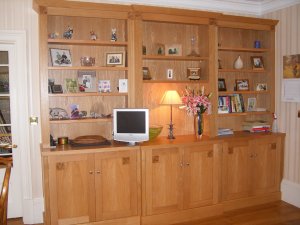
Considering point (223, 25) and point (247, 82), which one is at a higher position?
point (223, 25)

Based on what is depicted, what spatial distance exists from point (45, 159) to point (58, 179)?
25cm

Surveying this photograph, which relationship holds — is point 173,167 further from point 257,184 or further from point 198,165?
point 257,184

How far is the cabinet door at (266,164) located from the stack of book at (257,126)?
25cm

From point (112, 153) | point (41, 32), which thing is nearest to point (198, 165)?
point (112, 153)

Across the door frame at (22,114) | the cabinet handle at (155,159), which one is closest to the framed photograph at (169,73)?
the cabinet handle at (155,159)

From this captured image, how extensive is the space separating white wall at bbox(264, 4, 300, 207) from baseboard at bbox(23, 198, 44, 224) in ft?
10.4

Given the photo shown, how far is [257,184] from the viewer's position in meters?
3.89

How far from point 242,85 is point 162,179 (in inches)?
73.3

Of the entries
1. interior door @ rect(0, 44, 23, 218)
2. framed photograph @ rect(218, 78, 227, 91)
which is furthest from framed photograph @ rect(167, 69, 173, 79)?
interior door @ rect(0, 44, 23, 218)

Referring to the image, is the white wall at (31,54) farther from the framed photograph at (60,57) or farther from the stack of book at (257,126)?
the stack of book at (257,126)

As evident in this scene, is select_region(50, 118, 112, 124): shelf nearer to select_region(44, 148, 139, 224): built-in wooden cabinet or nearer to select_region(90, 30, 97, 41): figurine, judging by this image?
select_region(44, 148, 139, 224): built-in wooden cabinet

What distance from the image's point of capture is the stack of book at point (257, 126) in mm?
A: 4121

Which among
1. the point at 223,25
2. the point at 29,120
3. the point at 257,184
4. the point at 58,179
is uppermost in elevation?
the point at 223,25

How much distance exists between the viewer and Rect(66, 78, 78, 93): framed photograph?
3.43 meters
